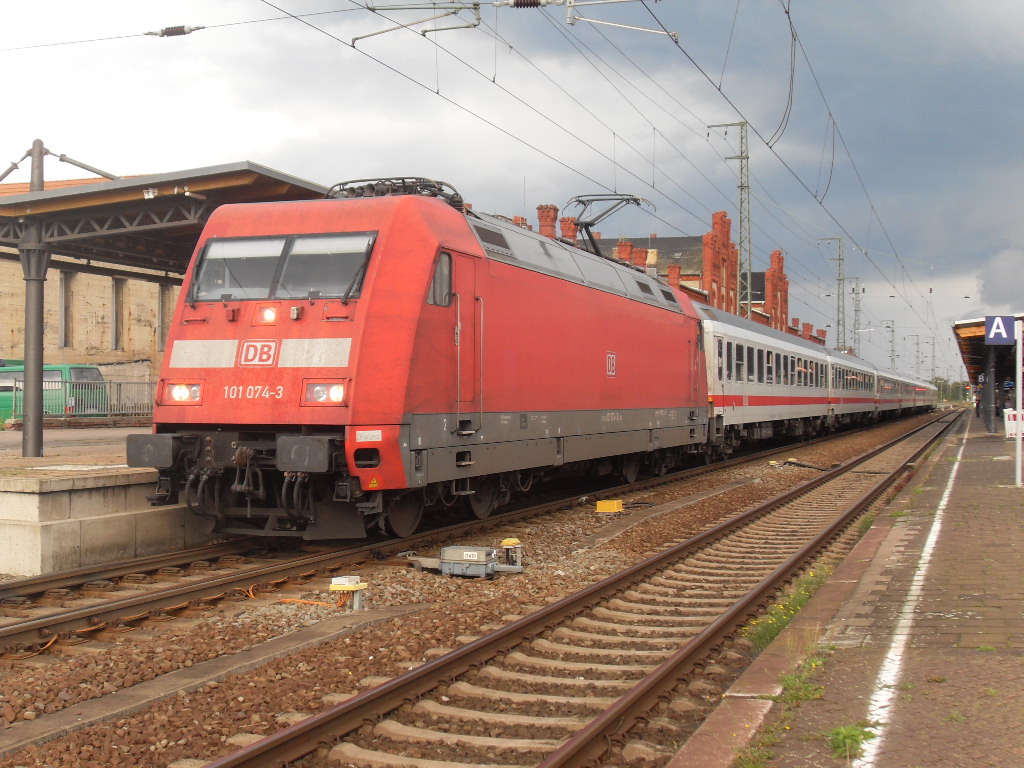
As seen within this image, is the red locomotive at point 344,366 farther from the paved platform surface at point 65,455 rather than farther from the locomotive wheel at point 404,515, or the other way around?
the paved platform surface at point 65,455

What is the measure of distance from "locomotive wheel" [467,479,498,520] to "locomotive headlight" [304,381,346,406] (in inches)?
126

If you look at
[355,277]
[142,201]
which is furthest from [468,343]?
[142,201]

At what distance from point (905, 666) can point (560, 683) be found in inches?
76.5

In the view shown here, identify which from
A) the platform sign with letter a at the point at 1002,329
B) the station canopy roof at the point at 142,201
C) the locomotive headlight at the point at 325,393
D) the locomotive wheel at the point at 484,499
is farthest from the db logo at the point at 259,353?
the platform sign with letter a at the point at 1002,329

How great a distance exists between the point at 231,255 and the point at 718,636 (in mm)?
6376

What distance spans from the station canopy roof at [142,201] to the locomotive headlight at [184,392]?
14.1ft

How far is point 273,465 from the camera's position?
8922 millimetres

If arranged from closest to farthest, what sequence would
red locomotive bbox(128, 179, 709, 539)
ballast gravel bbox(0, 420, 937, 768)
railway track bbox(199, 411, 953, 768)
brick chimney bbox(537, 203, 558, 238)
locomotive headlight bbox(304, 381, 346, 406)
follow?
railway track bbox(199, 411, 953, 768) < ballast gravel bbox(0, 420, 937, 768) < locomotive headlight bbox(304, 381, 346, 406) < red locomotive bbox(128, 179, 709, 539) < brick chimney bbox(537, 203, 558, 238)

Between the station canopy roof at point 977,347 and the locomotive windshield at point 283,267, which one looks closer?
the locomotive windshield at point 283,267

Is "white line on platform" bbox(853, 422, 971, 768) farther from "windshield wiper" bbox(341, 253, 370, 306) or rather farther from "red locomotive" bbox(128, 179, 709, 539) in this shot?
"windshield wiper" bbox(341, 253, 370, 306)

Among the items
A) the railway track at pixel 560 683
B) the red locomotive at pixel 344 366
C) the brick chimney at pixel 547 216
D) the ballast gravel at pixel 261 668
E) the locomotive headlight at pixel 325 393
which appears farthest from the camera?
the brick chimney at pixel 547 216

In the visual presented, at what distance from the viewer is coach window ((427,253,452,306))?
942cm

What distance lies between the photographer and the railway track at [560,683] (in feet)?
14.6

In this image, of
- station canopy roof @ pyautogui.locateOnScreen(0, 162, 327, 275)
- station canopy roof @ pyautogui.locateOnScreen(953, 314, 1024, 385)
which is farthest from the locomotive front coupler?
station canopy roof @ pyautogui.locateOnScreen(953, 314, 1024, 385)
